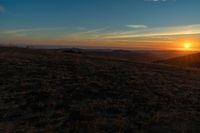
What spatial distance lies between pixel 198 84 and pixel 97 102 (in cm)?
728

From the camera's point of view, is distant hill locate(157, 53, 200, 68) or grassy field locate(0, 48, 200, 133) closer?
grassy field locate(0, 48, 200, 133)

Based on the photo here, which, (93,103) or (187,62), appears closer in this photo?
(93,103)

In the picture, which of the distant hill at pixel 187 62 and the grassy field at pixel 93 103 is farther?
the distant hill at pixel 187 62

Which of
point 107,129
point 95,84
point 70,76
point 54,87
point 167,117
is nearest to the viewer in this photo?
point 107,129

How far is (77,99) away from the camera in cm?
995

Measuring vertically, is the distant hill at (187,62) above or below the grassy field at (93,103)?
below

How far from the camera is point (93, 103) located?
Result: 951cm

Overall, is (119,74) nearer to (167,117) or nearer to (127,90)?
(127,90)

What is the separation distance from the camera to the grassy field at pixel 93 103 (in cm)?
748

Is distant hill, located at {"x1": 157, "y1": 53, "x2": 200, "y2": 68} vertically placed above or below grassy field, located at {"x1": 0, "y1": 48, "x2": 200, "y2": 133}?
below

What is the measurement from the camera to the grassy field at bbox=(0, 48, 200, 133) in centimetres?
748

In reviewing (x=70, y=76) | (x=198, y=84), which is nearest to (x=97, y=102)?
(x=70, y=76)

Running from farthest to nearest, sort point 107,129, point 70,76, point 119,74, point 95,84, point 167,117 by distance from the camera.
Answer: point 119,74 → point 70,76 → point 95,84 → point 167,117 → point 107,129

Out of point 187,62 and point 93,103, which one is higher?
point 93,103
